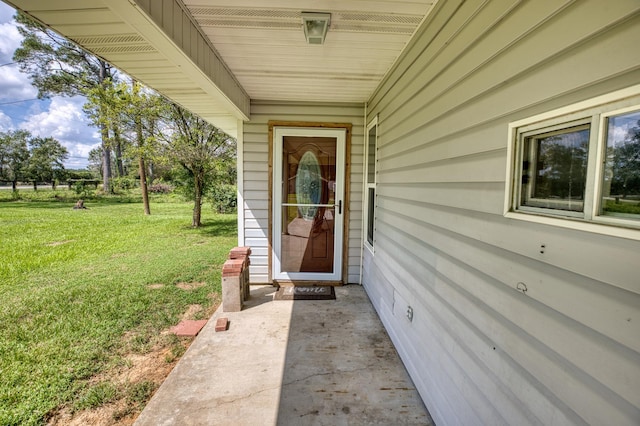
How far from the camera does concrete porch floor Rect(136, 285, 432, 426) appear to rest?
179 cm

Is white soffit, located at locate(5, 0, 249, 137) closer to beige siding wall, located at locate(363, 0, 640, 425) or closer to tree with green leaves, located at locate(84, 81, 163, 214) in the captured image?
beige siding wall, located at locate(363, 0, 640, 425)

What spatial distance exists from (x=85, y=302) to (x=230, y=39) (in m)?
3.47

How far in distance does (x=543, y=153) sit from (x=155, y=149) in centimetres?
789

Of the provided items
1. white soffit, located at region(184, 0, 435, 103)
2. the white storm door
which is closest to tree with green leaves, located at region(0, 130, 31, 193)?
the white storm door

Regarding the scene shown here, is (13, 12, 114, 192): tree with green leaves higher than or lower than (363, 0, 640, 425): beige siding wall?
higher

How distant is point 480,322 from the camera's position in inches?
50.7

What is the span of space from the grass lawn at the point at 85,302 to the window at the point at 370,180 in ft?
6.97

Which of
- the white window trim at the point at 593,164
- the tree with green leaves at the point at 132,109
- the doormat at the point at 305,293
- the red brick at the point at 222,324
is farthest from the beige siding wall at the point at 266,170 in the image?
the tree with green leaves at the point at 132,109

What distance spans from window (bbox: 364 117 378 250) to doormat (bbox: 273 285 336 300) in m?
0.80

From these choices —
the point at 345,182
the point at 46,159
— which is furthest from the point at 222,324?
the point at 46,159

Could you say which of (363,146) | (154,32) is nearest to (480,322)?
(154,32)

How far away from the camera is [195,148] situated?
22.9 feet

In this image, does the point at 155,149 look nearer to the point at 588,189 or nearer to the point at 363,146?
the point at 363,146

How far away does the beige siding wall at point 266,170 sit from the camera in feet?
Answer: 12.7
